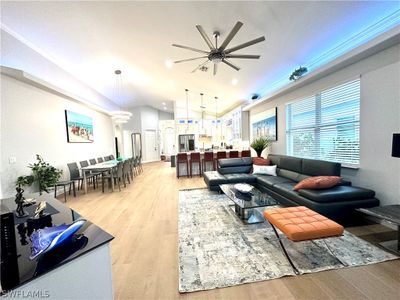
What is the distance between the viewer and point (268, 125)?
6.36 meters

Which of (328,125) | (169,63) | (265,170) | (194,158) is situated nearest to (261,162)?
(265,170)

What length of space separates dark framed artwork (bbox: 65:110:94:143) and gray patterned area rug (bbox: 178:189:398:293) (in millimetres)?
5325

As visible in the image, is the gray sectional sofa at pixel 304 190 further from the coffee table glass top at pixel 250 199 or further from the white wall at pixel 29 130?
the white wall at pixel 29 130

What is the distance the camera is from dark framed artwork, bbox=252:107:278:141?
5.92 metres

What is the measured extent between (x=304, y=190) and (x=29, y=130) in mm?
6045

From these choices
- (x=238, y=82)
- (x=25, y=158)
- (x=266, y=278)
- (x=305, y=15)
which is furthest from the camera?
(x=238, y=82)

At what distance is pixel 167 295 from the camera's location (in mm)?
1729

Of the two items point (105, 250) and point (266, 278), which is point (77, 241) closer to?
point (105, 250)

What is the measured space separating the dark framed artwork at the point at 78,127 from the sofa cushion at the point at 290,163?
21.2ft

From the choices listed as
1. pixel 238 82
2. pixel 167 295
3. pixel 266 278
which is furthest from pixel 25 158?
pixel 238 82

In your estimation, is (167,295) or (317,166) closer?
(167,295)

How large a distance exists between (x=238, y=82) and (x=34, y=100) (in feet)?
18.7

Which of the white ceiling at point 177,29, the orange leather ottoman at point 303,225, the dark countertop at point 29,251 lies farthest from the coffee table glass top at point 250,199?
the white ceiling at point 177,29

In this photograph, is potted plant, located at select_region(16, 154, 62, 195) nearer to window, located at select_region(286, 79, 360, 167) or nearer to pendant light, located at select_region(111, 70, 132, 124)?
pendant light, located at select_region(111, 70, 132, 124)
